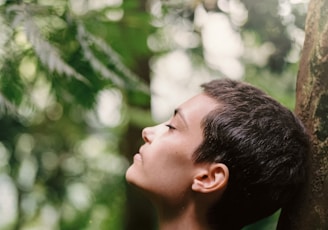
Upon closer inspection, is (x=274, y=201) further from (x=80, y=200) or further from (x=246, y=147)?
(x=80, y=200)

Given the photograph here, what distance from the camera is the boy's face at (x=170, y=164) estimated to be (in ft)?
5.49

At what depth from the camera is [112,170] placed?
20.4 ft

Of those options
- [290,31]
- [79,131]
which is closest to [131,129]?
[290,31]

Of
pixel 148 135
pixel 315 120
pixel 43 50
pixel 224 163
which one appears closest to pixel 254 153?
pixel 224 163

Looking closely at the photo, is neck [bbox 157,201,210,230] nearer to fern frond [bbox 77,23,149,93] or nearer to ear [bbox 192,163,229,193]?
ear [bbox 192,163,229,193]

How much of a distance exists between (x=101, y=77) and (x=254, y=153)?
67cm

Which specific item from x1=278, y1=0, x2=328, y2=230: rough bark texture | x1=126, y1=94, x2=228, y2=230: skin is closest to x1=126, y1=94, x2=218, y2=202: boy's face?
x1=126, y1=94, x2=228, y2=230: skin

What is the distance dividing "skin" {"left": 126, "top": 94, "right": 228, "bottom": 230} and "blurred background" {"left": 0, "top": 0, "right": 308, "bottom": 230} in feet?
1.14

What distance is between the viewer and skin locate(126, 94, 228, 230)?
167cm

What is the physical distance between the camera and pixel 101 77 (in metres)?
2.03

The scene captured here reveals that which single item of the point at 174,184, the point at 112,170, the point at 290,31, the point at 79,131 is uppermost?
the point at 174,184

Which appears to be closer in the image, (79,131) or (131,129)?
(131,129)

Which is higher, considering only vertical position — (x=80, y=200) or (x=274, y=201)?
(x=274, y=201)

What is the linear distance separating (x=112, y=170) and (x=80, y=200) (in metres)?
0.88
